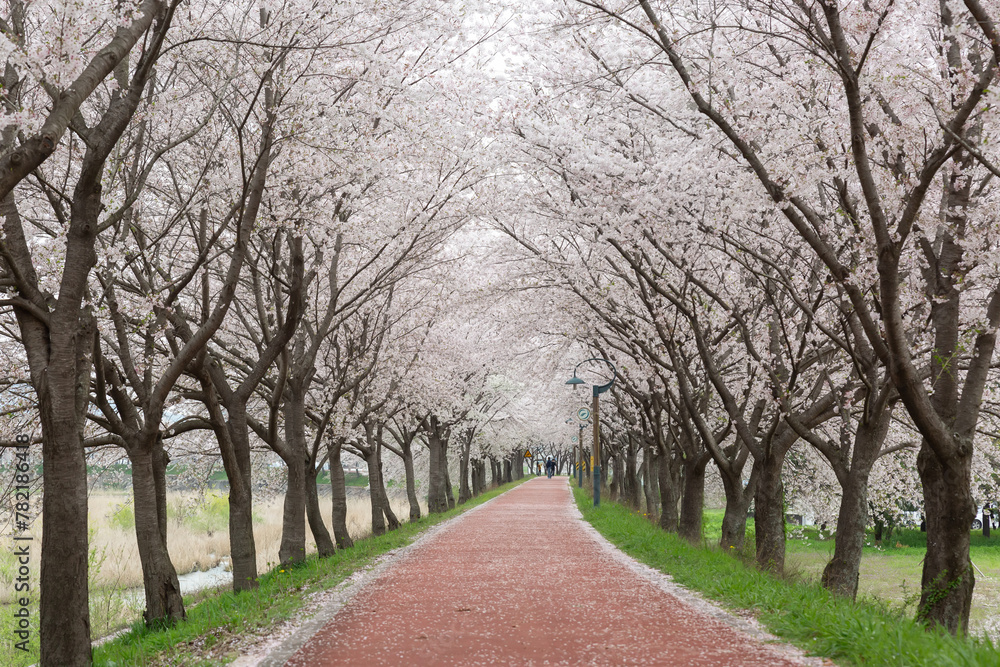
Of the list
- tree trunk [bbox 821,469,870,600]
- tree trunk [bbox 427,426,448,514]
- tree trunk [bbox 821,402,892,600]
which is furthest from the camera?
tree trunk [bbox 427,426,448,514]

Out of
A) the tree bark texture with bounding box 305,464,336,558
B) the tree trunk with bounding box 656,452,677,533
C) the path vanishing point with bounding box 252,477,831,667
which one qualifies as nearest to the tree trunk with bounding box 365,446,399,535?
the tree bark texture with bounding box 305,464,336,558

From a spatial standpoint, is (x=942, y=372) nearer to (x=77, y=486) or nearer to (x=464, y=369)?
(x=77, y=486)

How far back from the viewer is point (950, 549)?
775 centimetres

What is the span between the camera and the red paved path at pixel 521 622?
20.3 ft

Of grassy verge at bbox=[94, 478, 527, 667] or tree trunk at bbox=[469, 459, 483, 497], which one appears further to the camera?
tree trunk at bbox=[469, 459, 483, 497]

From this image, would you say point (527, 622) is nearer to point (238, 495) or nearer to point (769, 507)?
point (238, 495)

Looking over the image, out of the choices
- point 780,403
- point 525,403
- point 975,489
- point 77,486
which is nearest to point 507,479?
point 525,403

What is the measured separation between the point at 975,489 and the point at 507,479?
173ft

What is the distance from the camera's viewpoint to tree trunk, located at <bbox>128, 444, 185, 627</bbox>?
884cm

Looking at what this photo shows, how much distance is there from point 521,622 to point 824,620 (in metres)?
2.71

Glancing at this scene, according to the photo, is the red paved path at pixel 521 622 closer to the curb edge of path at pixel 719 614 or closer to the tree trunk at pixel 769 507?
the curb edge of path at pixel 719 614

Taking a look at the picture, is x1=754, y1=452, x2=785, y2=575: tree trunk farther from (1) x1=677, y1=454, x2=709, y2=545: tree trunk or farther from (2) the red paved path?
(2) the red paved path

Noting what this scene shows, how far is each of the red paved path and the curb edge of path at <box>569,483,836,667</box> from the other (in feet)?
0.34

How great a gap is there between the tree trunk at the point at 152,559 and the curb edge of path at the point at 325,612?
1.64m
